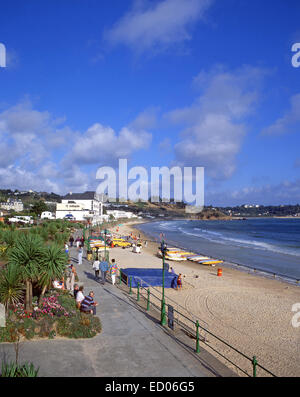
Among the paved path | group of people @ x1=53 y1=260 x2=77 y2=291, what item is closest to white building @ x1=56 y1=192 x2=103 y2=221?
group of people @ x1=53 y1=260 x2=77 y2=291

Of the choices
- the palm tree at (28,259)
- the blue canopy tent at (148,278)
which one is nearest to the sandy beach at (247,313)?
the blue canopy tent at (148,278)

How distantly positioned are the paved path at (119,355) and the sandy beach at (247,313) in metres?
2.13

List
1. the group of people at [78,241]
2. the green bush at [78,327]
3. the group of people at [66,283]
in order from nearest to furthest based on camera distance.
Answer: the green bush at [78,327] < the group of people at [66,283] < the group of people at [78,241]

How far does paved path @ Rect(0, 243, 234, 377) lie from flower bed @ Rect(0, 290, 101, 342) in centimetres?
29

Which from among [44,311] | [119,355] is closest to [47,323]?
[44,311]

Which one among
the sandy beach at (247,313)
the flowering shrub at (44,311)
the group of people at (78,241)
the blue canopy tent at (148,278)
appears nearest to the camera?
the flowering shrub at (44,311)

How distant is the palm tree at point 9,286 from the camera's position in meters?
10.1

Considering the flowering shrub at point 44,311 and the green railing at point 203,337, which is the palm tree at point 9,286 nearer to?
the flowering shrub at point 44,311

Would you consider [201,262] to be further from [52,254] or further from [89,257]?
[52,254]

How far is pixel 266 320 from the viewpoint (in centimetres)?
1490
